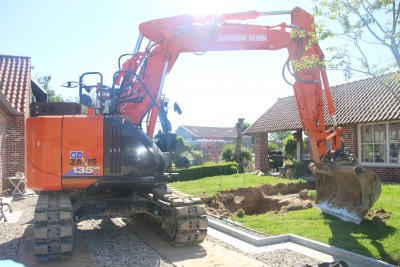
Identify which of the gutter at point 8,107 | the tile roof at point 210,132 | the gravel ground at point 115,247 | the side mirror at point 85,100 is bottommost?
the gravel ground at point 115,247

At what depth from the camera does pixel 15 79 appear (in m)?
15.8

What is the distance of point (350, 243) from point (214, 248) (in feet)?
7.28

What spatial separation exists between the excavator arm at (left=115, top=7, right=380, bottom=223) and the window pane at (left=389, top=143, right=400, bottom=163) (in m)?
8.49

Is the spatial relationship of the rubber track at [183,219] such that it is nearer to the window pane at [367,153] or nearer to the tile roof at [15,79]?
the tile roof at [15,79]

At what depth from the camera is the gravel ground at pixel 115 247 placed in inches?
241

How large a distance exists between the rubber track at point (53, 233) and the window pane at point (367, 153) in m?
13.5

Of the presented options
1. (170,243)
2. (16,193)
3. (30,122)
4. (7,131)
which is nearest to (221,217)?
(170,243)

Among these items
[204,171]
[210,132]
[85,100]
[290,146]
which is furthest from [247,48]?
[210,132]

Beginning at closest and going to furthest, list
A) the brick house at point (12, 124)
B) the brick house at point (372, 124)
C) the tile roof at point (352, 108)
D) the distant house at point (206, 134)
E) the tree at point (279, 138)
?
the brick house at point (12, 124) < the brick house at point (372, 124) < the tile roof at point (352, 108) < the tree at point (279, 138) < the distant house at point (206, 134)

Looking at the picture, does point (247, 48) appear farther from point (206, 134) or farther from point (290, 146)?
point (206, 134)

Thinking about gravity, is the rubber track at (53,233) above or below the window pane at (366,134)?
below

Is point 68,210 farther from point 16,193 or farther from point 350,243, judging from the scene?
point 16,193

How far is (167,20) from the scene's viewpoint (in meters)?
7.57

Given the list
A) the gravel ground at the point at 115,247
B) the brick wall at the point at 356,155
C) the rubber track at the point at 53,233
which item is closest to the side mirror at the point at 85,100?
the rubber track at the point at 53,233
